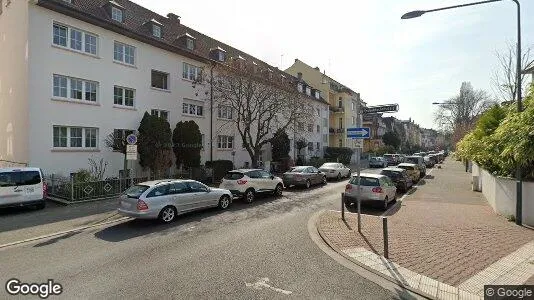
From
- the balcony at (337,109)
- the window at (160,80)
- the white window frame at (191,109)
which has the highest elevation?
the balcony at (337,109)

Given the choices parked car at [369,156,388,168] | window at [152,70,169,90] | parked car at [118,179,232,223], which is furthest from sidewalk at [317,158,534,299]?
parked car at [369,156,388,168]

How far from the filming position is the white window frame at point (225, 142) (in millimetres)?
28659

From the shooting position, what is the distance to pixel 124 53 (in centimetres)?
2102

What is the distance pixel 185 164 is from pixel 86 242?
46.8 ft

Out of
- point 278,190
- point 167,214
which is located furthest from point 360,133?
point 278,190

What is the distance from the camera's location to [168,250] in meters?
8.05

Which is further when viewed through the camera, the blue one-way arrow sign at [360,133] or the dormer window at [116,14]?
the dormer window at [116,14]

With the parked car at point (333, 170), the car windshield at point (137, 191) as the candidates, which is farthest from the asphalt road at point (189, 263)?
the parked car at point (333, 170)

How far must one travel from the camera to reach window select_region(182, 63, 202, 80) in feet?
82.9

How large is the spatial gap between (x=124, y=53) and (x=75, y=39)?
10.3 feet

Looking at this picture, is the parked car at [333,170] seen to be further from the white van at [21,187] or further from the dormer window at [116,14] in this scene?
the white van at [21,187]

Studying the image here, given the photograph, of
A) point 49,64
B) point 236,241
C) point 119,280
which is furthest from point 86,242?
point 49,64

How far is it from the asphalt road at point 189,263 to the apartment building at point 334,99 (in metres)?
43.9

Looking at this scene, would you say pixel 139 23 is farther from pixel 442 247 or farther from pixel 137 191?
pixel 442 247
